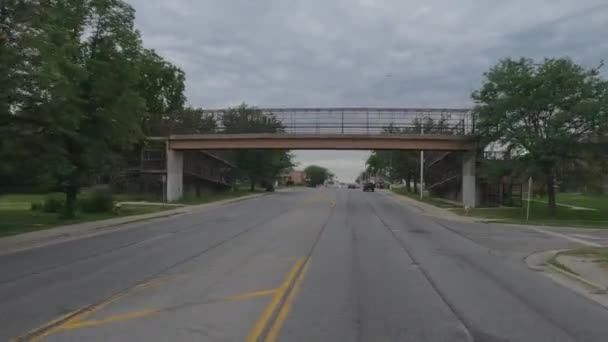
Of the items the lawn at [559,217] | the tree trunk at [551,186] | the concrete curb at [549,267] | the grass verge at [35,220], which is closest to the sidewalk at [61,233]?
the grass verge at [35,220]

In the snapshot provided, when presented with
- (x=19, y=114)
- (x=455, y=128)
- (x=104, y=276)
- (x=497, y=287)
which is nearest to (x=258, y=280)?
(x=104, y=276)

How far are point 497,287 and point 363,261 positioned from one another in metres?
3.73

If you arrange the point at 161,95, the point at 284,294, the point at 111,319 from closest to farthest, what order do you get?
the point at 111,319 → the point at 284,294 → the point at 161,95

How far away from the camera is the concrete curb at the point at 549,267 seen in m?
11.4

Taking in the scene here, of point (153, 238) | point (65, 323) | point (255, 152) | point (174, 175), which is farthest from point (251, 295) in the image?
point (255, 152)

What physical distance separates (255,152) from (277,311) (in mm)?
71739

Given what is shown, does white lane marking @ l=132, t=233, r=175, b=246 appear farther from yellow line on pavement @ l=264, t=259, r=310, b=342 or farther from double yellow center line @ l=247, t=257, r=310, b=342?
yellow line on pavement @ l=264, t=259, r=310, b=342

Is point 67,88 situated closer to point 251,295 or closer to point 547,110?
point 251,295

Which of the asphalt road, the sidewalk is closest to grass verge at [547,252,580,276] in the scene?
the asphalt road

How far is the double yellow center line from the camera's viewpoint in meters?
7.10

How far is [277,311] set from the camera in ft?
27.7

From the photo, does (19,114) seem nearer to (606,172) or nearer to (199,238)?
(199,238)

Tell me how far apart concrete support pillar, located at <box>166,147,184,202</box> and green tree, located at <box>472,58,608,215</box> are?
1019 inches

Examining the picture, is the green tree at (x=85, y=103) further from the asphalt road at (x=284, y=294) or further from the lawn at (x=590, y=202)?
the lawn at (x=590, y=202)
